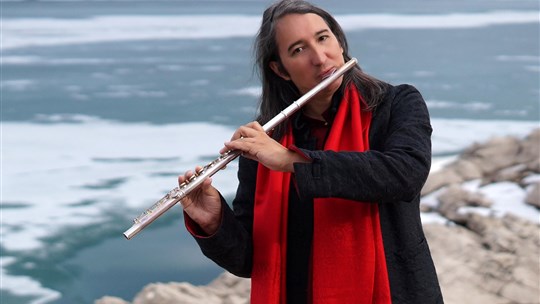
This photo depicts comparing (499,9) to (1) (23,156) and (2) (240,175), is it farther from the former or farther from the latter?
(2) (240,175)

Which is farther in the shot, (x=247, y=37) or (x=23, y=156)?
(x=247, y=37)

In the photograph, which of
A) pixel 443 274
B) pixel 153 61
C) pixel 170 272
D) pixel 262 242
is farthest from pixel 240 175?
pixel 153 61

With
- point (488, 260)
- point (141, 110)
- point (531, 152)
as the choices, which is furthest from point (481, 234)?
point (141, 110)

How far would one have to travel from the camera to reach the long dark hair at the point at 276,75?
1.46 meters

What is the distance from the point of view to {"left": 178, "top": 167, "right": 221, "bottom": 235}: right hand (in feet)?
4.86

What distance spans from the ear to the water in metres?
1.78

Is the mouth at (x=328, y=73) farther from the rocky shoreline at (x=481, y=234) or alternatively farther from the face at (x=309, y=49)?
the rocky shoreline at (x=481, y=234)

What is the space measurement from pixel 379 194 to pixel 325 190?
85 mm

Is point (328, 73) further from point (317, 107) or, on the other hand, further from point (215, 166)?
point (215, 166)

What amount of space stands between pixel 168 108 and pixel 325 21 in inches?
186

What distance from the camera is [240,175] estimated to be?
62.0 inches

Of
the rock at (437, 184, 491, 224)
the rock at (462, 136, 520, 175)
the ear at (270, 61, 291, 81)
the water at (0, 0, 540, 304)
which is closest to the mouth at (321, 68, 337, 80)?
the ear at (270, 61, 291, 81)

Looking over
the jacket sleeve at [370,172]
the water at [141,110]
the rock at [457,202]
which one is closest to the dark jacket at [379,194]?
the jacket sleeve at [370,172]

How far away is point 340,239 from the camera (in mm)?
1383
